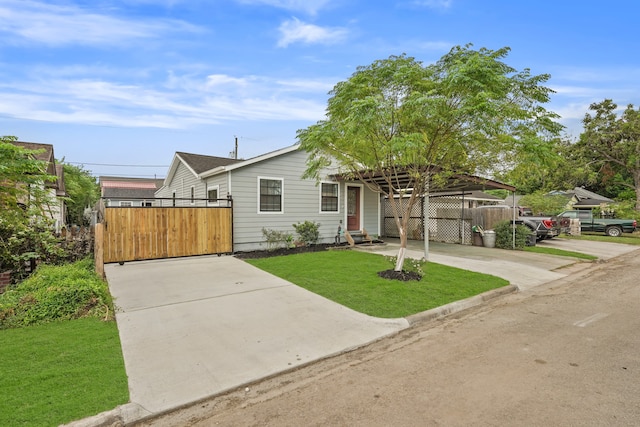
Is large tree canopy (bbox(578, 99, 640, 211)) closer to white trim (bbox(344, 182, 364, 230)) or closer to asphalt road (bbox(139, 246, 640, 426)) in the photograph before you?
white trim (bbox(344, 182, 364, 230))

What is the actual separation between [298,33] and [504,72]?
6.78 metres

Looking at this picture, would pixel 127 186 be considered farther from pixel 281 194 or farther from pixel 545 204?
pixel 545 204

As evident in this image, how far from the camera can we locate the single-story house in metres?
11.0

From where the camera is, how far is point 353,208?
1412cm

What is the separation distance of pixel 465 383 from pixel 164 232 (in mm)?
8919

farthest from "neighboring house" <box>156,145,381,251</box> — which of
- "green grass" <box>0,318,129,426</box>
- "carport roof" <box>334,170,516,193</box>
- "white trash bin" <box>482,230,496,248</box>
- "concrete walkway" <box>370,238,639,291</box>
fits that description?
"green grass" <box>0,318,129,426</box>

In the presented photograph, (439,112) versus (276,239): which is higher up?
(439,112)

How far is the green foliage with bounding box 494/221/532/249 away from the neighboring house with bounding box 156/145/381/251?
16.5 ft

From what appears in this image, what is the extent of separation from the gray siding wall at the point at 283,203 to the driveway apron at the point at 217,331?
153 inches

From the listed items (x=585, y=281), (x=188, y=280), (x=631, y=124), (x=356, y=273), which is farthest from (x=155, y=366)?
(x=631, y=124)

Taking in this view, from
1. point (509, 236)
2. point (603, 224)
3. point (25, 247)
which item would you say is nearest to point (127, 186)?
point (25, 247)

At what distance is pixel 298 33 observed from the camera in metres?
10.3

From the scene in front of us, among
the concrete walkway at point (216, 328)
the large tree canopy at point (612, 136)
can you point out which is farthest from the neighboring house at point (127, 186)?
the large tree canopy at point (612, 136)

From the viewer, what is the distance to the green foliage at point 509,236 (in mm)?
12930
